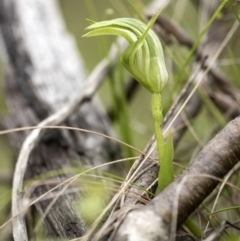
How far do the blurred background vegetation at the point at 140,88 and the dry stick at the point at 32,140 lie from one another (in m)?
0.03

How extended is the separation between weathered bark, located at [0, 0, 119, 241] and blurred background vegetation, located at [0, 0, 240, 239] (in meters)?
0.06

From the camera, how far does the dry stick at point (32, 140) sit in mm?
534

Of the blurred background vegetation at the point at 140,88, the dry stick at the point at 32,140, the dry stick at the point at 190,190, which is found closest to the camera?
the dry stick at the point at 190,190

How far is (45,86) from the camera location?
988 mm

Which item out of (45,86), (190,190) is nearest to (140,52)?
(190,190)

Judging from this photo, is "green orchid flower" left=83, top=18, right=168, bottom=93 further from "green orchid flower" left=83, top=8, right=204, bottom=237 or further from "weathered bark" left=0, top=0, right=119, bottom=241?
"weathered bark" left=0, top=0, right=119, bottom=241

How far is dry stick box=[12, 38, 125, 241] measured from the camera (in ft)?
1.75

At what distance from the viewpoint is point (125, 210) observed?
1.42 feet

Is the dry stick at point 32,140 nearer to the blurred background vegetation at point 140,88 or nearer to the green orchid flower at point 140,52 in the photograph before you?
the blurred background vegetation at point 140,88

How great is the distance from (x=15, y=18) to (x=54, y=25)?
0.37 feet

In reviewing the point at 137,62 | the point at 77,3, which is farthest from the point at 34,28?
the point at 77,3

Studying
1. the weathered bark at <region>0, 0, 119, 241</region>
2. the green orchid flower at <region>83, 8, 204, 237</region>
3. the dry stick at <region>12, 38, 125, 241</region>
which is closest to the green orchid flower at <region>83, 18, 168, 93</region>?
the green orchid flower at <region>83, 8, 204, 237</region>

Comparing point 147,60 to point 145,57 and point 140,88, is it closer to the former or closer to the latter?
point 145,57

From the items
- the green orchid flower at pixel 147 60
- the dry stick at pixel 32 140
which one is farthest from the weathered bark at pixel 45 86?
the green orchid flower at pixel 147 60
